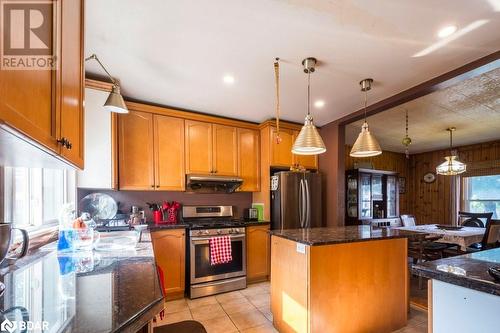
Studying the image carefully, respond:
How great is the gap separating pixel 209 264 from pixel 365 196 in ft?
12.1

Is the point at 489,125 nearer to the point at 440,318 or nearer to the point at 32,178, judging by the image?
the point at 440,318

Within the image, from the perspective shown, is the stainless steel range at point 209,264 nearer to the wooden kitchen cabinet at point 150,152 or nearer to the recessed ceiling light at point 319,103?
the wooden kitchen cabinet at point 150,152

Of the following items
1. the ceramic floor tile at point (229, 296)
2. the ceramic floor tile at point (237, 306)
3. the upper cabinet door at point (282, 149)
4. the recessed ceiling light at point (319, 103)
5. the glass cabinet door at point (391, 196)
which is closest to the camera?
the ceramic floor tile at point (237, 306)

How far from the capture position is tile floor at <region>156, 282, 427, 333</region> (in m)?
2.31

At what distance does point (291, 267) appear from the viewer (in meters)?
2.08

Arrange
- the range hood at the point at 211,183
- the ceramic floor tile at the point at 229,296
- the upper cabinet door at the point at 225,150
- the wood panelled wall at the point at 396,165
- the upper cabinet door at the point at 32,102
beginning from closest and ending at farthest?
1. the upper cabinet door at the point at 32,102
2. the ceramic floor tile at the point at 229,296
3. the range hood at the point at 211,183
4. the upper cabinet door at the point at 225,150
5. the wood panelled wall at the point at 396,165

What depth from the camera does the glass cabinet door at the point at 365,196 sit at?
16.6 feet

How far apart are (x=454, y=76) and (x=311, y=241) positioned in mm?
2002

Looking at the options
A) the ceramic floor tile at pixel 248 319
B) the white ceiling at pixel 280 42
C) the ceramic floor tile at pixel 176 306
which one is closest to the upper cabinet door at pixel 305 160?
the white ceiling at pixel 280 42

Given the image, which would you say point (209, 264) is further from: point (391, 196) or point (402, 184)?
point (402, 184)

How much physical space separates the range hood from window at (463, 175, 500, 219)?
556 cm

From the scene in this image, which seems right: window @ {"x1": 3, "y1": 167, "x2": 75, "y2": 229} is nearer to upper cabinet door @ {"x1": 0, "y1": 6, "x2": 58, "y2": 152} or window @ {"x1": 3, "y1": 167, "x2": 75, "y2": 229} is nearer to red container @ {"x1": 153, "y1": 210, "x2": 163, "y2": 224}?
red container @ {"x1": 153, "y1": 210, "x2": 163, "y2": 224}

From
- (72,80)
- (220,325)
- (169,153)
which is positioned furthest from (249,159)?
(72,80)

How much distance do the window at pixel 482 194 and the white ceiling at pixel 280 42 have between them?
4.63 meters
